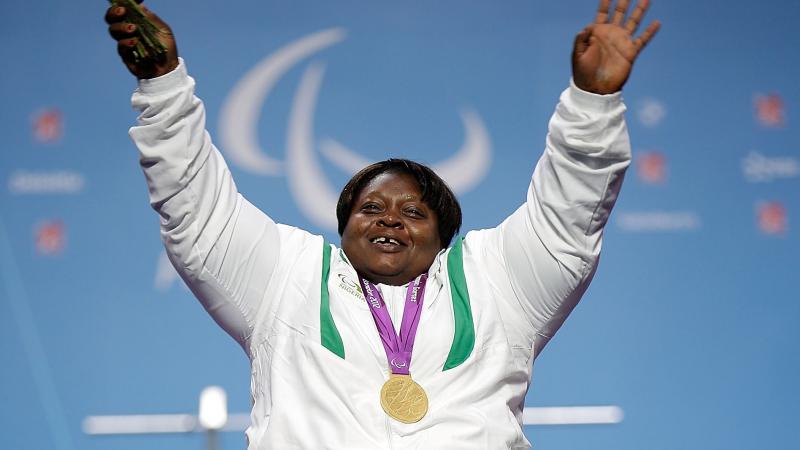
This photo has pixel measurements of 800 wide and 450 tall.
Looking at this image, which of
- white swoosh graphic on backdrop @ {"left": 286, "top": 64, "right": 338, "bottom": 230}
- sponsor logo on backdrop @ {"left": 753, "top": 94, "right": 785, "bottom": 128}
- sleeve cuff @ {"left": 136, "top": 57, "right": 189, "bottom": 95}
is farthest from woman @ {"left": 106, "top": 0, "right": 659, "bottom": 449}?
sponsor logo on backdrop @ {"left": 753, "top": 94, "right": 785, "bottom": 128}

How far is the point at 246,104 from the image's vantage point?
10.8ft

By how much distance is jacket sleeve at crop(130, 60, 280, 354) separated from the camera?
158cm

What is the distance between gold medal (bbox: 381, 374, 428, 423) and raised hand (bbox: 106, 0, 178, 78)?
58 centimetres

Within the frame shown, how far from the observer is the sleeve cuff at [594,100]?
1.56 m

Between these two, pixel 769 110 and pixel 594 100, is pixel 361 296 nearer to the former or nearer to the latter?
pixel 594 100

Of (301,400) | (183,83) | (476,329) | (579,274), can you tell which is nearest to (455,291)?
(476,329)

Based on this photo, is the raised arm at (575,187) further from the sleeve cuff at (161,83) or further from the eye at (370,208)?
the sleeve cuff at (161,83)

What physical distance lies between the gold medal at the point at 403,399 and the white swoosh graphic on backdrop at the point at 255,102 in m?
1.72

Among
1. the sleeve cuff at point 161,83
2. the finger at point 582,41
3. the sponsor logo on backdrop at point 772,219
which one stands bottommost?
the sponsor logo on backdrop at point 772,219

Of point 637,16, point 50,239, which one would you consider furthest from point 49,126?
point 637,16

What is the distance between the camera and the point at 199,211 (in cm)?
164

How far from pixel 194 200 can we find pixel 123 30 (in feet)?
0.90

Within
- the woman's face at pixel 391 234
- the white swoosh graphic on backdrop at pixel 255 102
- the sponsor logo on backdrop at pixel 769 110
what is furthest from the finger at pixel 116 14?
the sponsor logo on backdrop at pixel 769 110

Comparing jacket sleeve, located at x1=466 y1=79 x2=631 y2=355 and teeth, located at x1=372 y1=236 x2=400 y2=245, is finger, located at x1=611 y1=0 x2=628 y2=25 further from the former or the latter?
teeth, located at x1=372 y1=236 x2=400 y2=245
